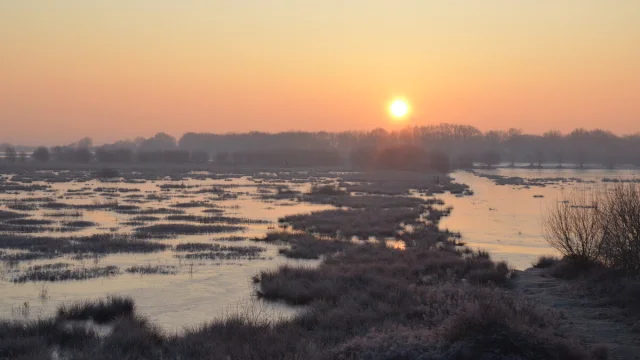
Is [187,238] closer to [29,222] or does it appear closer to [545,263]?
[29,222]

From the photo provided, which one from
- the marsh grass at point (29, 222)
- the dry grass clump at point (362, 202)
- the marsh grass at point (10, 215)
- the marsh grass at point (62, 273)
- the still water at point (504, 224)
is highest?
the marsh grass at point (10, 215)

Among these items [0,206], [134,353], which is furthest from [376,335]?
[0,206]

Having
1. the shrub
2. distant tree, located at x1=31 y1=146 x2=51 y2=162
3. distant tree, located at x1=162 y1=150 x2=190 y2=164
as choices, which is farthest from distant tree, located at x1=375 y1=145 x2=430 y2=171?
the shrub

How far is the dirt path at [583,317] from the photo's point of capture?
1089cm

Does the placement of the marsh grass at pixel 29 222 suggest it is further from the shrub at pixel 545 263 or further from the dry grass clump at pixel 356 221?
the shrub at pixel 545 263

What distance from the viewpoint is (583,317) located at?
13.4 m

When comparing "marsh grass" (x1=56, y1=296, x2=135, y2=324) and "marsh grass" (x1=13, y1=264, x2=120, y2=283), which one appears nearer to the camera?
"marsh grass" (x1=56, y1=296, x2=135, y2=324)

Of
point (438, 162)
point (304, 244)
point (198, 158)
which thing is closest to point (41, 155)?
point (198, 158)

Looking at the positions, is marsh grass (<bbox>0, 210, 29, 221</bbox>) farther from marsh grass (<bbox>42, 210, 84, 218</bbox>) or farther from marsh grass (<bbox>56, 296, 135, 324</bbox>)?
marsh grass (<bbox>56, 296, 135, 324</bbox>)

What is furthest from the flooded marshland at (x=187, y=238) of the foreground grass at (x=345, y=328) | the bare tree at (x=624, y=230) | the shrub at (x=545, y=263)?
the bare tree at (x=624, y=230)

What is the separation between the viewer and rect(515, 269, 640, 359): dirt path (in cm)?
1089

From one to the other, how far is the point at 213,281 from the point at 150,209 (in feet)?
79.9

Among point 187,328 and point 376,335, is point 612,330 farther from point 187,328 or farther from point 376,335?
point 187,328

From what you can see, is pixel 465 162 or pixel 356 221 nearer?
pixel 356 221
